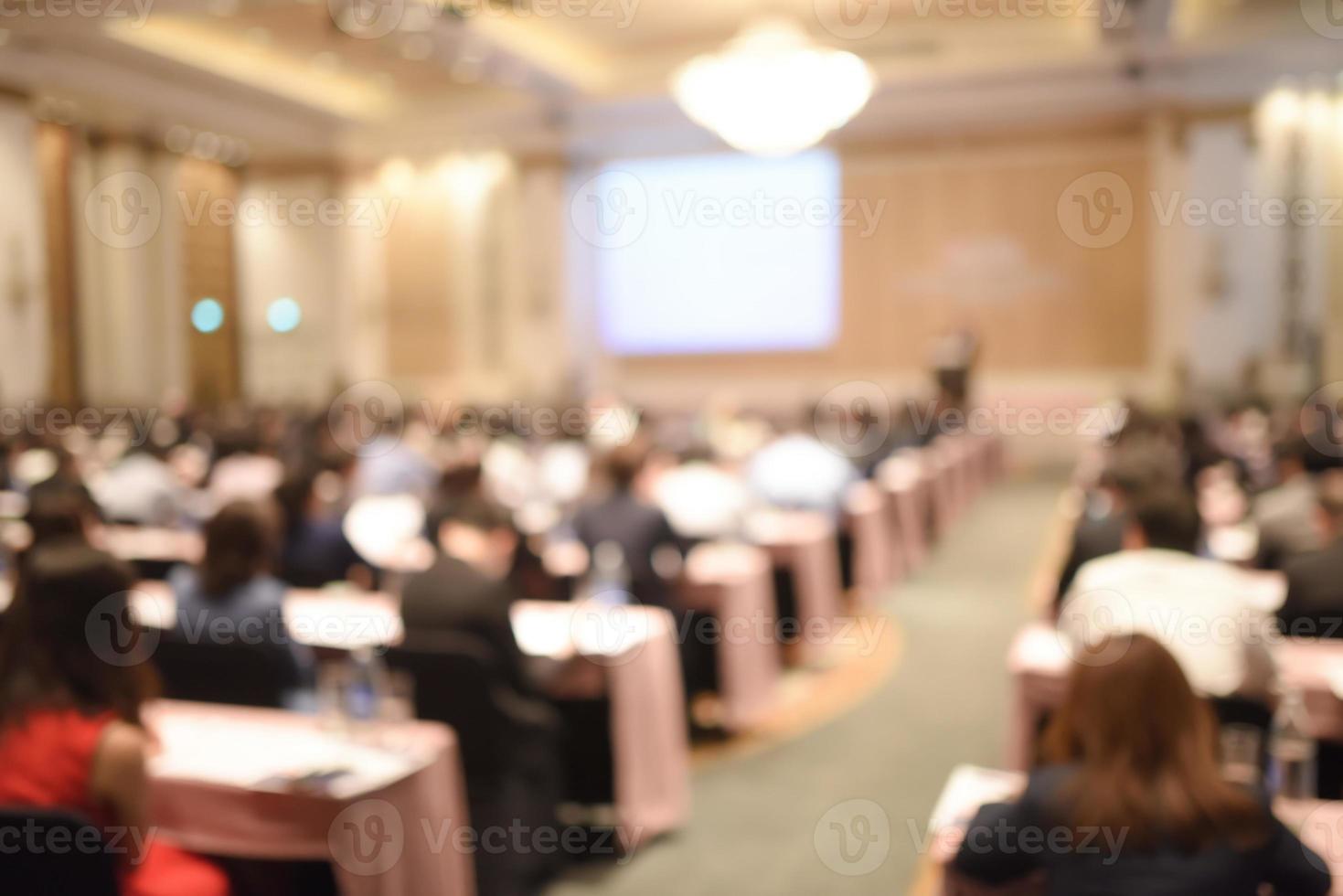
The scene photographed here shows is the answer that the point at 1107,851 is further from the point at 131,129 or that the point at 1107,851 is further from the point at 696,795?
the point at 131,129

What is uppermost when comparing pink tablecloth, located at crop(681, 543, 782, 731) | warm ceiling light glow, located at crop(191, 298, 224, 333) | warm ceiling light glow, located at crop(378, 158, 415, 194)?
warm ceiling light glow, located at crop(378, 158, 415, 194)

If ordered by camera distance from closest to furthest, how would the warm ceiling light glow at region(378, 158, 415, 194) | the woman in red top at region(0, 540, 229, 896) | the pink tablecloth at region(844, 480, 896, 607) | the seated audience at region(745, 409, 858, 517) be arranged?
the woman in red top at region(0, 540, 229, 896) → the seated audience at region(745, 409, 858, 517) → the pink tablecloth at region(844, 480, 896, 607) → the warm ceiling light glow at region(378, 158, 415, 194)

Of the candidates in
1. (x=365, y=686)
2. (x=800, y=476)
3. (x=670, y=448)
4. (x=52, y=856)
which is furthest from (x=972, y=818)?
(x=670, y=448)

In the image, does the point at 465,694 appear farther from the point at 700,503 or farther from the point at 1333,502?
the point at 1333,502

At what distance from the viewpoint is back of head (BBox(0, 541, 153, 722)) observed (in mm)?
2373

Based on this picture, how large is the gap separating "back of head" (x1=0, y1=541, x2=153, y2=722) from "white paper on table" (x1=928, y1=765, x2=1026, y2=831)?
170cm

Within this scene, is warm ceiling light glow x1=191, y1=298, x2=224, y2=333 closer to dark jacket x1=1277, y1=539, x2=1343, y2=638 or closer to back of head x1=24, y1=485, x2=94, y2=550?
back of head x1=24, y1=485, x2=94, y2=550

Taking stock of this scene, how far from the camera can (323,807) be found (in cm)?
255

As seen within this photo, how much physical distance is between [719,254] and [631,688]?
1260cm

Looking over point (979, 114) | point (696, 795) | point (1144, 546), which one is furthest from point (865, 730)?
point (979, 114)

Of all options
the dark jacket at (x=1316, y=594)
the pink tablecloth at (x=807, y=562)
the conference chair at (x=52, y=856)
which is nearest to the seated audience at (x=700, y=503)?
the pink tablecloth at (x=807, y=562)

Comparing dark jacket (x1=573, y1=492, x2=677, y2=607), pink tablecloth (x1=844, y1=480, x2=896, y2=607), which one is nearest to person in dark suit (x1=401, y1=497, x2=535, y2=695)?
dark jacket (x1=573, y1=492, x2=677, y2=607)

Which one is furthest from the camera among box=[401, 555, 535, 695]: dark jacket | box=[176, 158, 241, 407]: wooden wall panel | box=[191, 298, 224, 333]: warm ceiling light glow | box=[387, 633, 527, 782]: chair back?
box=[191, 298, 224, 333]: warm ceiling light glow

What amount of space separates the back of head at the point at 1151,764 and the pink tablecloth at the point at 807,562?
167 inches
